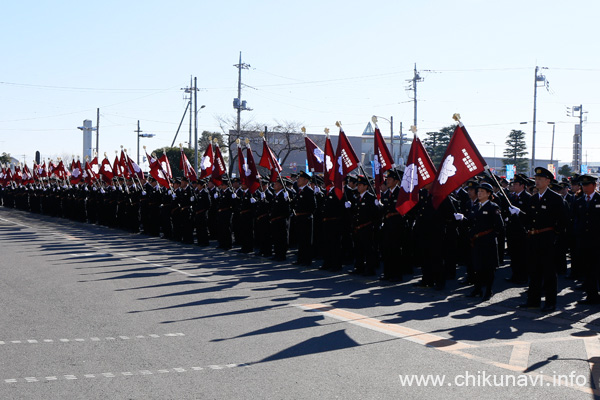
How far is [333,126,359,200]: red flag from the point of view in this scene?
43.5 ft

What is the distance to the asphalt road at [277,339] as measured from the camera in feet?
18.1

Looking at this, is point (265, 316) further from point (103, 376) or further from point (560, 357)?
point (560, 357)

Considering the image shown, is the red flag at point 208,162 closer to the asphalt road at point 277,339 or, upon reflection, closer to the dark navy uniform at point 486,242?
the asphalt road at point 277,339

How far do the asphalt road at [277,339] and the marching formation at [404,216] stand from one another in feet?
2.04

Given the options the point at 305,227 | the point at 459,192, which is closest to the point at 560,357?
the point at 459,192

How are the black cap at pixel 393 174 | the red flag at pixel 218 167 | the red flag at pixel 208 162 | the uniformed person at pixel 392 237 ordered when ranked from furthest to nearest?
1. the red flag at pixel 208 162
2. the red flag at pixel 218 167
3. the black cap at pixel 393 174
4. the uniformed person at pixel 392 237

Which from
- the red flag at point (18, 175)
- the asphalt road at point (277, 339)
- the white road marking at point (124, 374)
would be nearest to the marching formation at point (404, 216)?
the asphalt road at point (277, 339)

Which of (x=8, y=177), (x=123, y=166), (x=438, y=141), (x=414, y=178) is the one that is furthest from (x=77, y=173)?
(x=438, y=141)

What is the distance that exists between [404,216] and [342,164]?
5.74 ft

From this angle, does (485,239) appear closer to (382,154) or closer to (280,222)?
(382,154)

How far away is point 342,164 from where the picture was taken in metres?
13.4

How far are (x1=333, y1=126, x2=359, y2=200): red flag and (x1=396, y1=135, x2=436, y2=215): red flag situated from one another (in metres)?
2.04

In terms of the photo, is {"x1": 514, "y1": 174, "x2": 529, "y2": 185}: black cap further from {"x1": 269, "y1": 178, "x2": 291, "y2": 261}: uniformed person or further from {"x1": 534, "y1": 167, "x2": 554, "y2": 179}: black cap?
{"x1": 269, "y1": 178, "x2": 291, "y2": 261}: uniformed person

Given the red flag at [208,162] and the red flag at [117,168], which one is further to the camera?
the red flag at [117,168]
